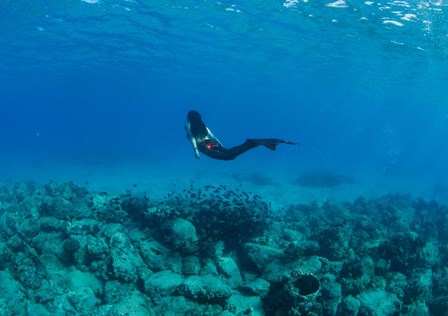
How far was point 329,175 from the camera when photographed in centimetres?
3519

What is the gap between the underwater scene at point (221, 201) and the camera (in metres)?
7.15

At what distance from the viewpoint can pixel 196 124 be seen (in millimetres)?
9141

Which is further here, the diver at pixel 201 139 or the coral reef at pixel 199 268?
the diver at pixel 201 139

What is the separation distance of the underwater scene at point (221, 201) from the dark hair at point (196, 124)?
4cm

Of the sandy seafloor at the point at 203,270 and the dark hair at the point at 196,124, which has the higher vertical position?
the dark hair at the point at 196,124

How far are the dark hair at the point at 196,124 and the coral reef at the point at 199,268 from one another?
2231mm

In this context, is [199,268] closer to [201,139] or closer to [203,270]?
[203,270]

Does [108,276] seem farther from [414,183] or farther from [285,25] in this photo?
[414,183]

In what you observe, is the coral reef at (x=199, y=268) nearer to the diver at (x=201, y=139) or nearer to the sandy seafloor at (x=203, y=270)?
the sandy seafloor at (x=203, y=270)

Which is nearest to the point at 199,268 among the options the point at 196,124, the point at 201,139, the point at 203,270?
the point at 203,270

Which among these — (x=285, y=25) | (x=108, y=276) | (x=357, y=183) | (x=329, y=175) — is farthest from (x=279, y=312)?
(x=357, y=183)

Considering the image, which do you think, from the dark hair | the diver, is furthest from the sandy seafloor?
the dark hair

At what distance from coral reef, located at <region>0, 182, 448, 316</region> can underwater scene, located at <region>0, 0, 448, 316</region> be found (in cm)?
4

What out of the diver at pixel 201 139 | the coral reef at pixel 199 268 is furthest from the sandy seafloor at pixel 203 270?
the diver at pixel 201 139
